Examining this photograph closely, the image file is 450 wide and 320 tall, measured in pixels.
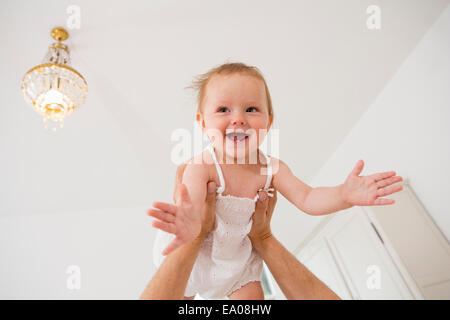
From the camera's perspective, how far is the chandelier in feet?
4.71

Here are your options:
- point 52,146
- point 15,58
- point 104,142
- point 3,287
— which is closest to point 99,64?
point 15,58

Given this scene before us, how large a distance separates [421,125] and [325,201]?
1581mm

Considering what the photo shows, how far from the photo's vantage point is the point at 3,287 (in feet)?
9.40

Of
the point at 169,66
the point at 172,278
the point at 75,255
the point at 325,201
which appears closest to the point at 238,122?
the point at 325,201

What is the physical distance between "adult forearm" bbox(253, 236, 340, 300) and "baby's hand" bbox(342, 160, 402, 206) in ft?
0.66

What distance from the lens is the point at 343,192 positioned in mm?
590

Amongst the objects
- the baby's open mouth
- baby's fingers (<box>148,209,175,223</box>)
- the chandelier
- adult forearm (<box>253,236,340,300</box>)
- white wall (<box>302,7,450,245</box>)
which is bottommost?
adult forearm (<box>253,236,340,300</box>)

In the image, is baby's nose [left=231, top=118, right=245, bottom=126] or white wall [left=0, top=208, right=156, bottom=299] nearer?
baby's nose [left=231, top=118, right=245, bottom=126]

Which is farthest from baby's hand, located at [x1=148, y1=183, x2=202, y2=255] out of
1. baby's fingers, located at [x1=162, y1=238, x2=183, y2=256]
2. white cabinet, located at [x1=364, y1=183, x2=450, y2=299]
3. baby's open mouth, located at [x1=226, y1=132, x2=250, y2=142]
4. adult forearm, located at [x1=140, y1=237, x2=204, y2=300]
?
white cabinet, located at [x1=364, y1=183, x2=450, y2=299]

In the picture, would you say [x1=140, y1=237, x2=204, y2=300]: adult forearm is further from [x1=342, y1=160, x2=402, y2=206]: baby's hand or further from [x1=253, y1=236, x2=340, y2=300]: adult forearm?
[x1=342, y1=160, x2=402, y2=206]: baby's hand

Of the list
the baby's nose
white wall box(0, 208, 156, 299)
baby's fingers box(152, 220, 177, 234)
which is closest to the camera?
baby's fingers box(152, 220, 177, 234)

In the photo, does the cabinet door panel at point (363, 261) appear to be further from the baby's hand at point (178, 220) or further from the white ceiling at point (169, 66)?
the baby's hand at point (178, 220)

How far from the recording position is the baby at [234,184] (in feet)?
2.21
